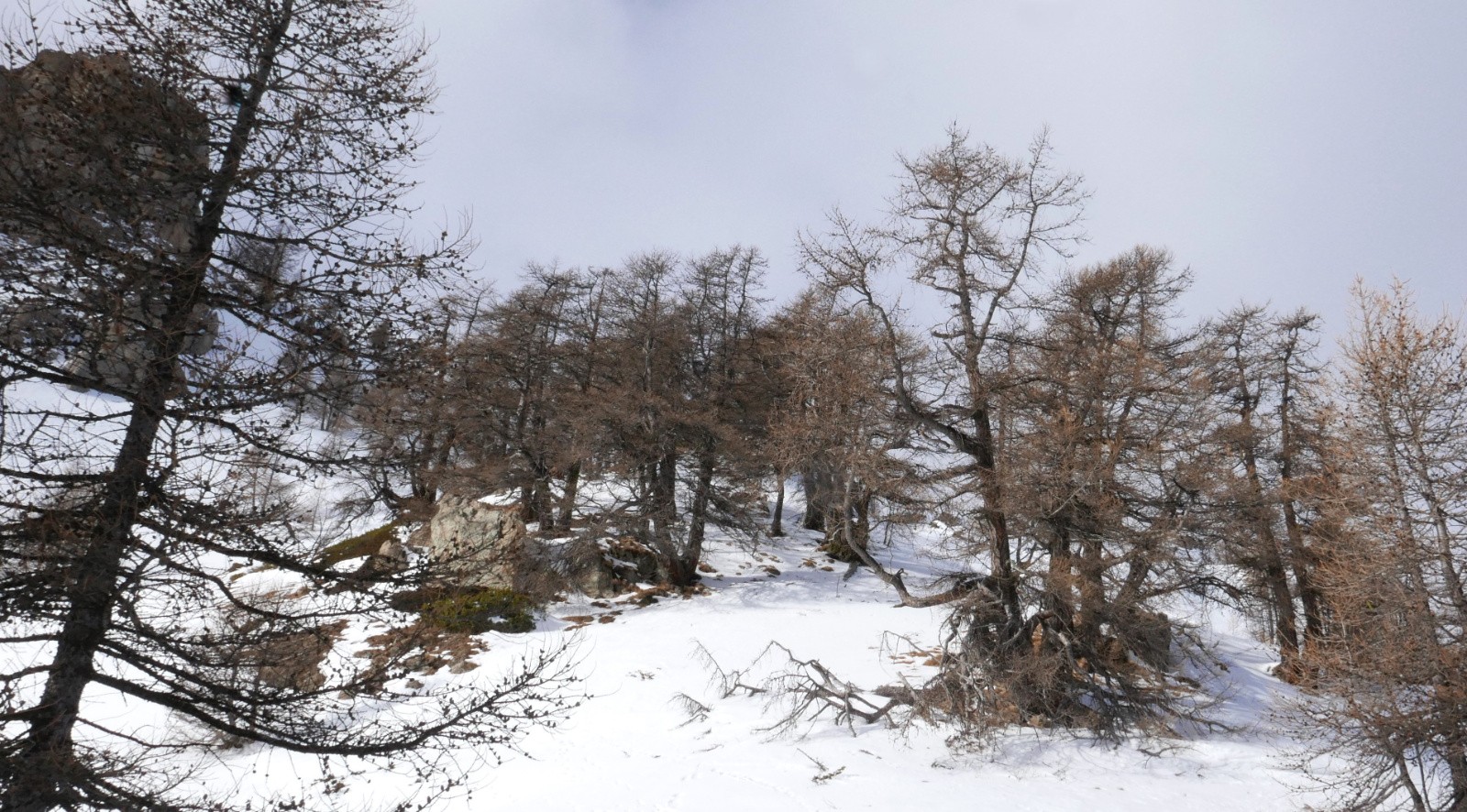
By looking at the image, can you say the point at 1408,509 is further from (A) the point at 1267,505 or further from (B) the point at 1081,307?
(B) the point at 1081,307

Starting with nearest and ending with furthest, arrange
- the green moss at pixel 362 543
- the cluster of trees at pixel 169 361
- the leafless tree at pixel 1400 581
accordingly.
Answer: the cluster of trees at pixel 169 361
the leafless tree at pixel 1400 581
the green moss at pixel 362 543

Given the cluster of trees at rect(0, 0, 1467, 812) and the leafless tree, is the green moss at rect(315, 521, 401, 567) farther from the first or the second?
the leafless tree

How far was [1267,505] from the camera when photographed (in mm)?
13891

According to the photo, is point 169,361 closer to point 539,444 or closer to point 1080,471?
point 1080,471

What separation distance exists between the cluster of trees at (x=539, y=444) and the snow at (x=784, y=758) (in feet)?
2.56

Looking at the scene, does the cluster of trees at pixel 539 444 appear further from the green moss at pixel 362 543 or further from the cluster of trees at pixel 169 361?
the green moss at pixel 362 543

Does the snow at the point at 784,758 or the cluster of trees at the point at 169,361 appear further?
the snow at the point at 784,758

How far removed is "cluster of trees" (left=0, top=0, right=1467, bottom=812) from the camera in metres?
4.43

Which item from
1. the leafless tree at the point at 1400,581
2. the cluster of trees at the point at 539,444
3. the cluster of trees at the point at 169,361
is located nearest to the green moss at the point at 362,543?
the cluster of trees at the point at 539,444

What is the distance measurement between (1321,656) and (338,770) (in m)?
14.0

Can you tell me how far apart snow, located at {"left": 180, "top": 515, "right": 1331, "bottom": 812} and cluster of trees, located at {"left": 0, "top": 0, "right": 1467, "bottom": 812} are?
780 mm

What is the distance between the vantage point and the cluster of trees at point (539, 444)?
4426 millimetres

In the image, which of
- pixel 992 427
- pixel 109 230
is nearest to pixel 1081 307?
pixel 992 427

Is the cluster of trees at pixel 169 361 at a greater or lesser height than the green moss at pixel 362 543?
greater
